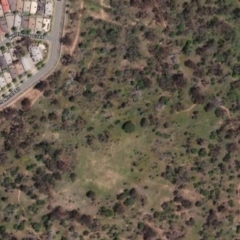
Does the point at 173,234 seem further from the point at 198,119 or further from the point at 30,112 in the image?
the point at 30,112

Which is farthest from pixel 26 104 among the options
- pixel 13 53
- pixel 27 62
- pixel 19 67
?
pixel 13 53

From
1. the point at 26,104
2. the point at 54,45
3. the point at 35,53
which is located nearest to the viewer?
the point at 26,104

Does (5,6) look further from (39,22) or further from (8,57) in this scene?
(8,57)

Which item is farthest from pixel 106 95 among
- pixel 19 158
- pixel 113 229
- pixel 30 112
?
pixel 113 229

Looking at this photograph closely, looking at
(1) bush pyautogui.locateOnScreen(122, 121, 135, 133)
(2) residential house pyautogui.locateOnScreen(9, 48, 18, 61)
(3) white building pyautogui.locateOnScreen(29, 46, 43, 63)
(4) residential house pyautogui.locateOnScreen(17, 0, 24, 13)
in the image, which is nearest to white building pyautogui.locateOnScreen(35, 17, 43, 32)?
(4) residential house pyautogui.locateOnScreen(17, 0, 24, 13)

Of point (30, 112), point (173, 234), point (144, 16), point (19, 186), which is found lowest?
point (173, 234)

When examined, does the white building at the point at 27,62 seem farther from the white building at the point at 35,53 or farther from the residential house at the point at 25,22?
Answer: the residential house at the point at 25,22
